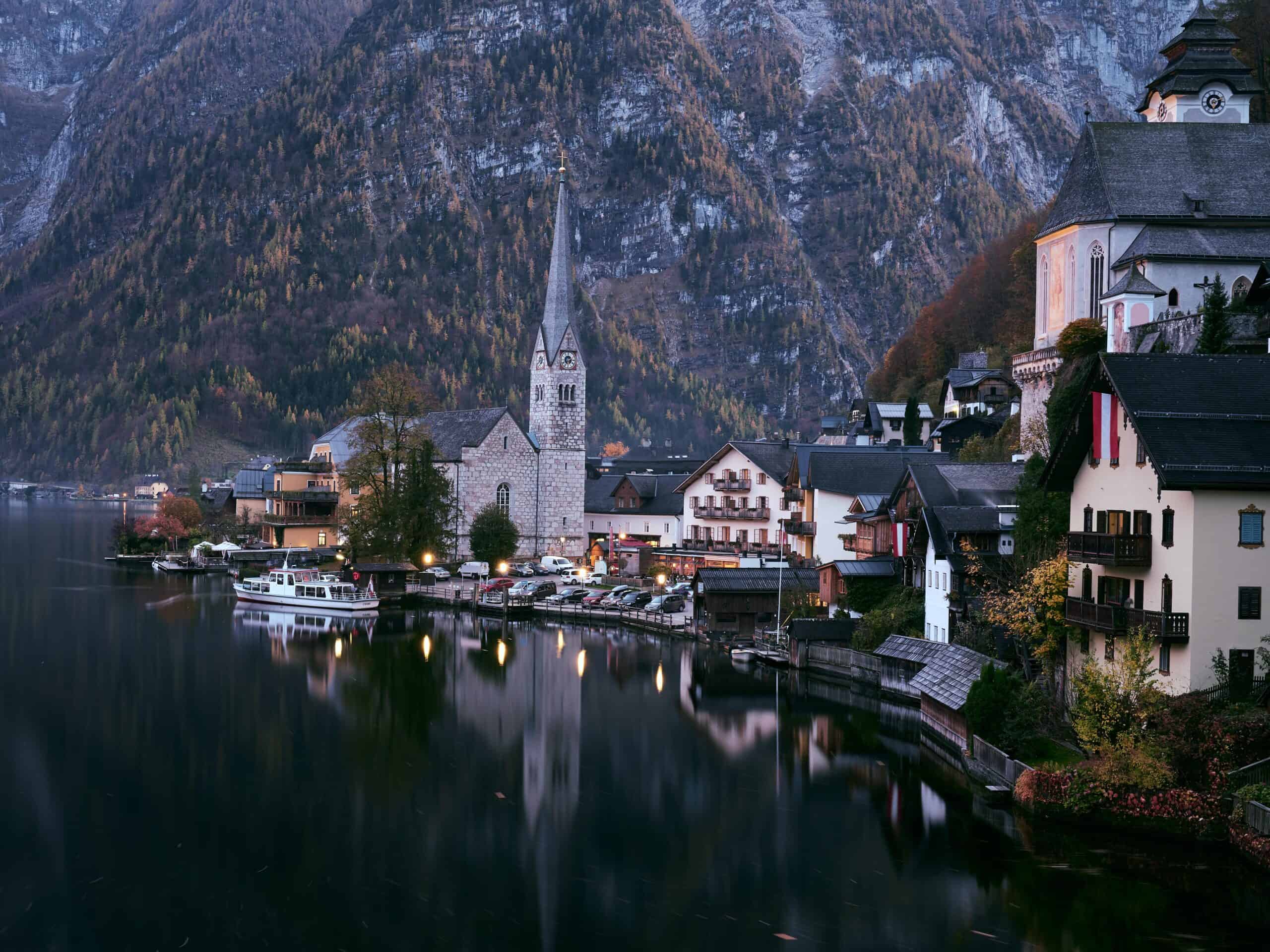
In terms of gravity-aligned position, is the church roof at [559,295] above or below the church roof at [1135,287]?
above

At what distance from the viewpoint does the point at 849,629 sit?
4769cm

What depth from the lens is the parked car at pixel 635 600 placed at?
6312 cm

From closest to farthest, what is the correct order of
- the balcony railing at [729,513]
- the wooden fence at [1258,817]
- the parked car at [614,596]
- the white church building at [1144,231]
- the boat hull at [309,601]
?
the wooden fence at [1258,817] → the white church building at [1144,231] → the parked car at [614,596] → the boat hull at [309,601] → the balcony railing at [729,513]

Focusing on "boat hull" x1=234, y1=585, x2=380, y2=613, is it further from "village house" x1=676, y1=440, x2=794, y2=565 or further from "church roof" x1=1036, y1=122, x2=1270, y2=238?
"church roof" x1=1036, y1=122, x2=1270, y2=238

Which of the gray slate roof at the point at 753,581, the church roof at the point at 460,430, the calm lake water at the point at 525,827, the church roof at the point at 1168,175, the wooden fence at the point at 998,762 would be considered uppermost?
the church roof at the point at 1168,175

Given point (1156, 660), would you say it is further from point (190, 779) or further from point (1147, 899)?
point (190, 779)

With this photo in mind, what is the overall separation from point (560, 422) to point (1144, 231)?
161 feet

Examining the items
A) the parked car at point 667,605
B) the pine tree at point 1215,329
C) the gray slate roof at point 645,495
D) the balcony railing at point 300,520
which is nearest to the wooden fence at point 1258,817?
the pine tree at point 1215,329

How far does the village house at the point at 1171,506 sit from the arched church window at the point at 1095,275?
19.5m

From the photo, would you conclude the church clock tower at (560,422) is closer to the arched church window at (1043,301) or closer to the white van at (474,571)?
the white van at (474,571)

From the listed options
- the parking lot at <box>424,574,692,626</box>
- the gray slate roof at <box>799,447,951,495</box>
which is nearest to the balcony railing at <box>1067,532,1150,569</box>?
the gray slate roof at <box>799,447,951,495</box>

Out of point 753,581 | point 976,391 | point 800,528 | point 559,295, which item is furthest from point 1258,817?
point 559,295

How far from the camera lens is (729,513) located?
7231cm

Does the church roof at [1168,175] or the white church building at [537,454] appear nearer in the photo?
the church roof at [1168,175]
